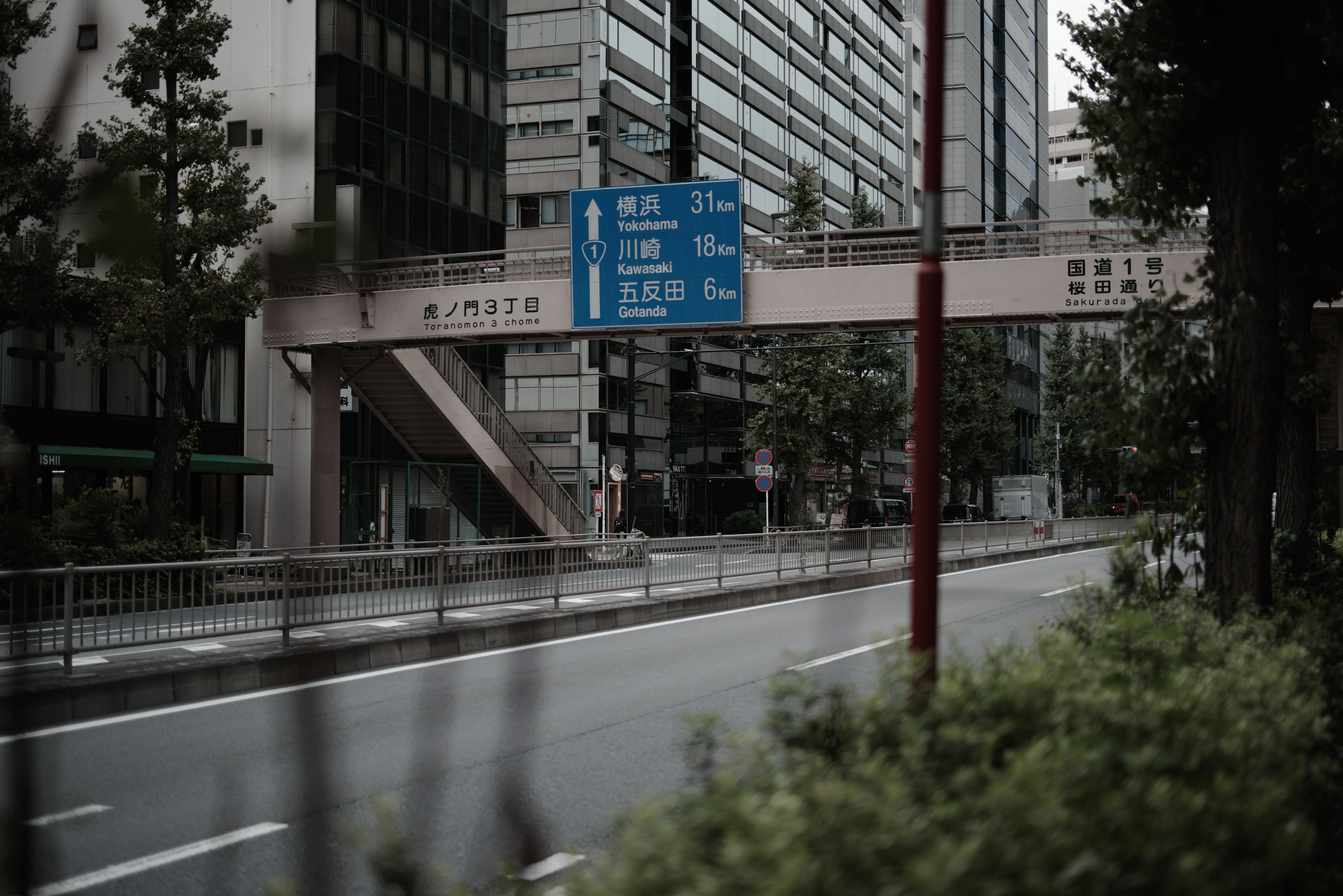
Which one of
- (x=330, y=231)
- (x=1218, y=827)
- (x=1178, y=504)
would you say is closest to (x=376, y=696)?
(x=1178, y=504)

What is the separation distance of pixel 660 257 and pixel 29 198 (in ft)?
67.5

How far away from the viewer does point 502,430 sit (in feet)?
92.0

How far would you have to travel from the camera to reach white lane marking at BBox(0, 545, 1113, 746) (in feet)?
12.6

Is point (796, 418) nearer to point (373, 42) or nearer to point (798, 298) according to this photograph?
point (798, 298)

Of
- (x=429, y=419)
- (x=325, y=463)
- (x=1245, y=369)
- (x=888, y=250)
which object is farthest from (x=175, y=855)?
(x=429, y=419)

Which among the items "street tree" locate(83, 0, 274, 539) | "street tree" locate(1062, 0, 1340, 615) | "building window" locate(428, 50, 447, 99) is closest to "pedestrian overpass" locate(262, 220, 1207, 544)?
"street tree" locate(1062, 0, 1340, 615)

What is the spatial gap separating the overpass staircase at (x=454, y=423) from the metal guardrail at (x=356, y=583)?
7.19 metres

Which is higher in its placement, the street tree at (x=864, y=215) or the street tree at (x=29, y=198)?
the street tree at (x=864, y=215)

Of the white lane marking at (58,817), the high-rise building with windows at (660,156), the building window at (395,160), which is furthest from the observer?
the high-rise building with windows at (660,156)

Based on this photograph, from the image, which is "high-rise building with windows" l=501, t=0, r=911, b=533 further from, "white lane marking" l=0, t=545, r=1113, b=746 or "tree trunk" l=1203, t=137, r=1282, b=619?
"tree trunk" l=1203, t=137, r=1282, b=619

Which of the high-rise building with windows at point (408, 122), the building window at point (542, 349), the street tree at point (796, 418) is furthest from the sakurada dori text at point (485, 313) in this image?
the building window at point (542, 349)

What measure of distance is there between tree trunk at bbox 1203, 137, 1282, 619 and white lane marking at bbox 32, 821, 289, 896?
223 inches

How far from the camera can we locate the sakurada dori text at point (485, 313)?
2200 cm

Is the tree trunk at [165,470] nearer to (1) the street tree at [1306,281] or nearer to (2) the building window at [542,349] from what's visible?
(1) the street tree at [1306,281]
